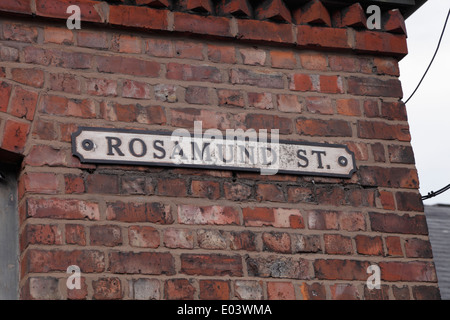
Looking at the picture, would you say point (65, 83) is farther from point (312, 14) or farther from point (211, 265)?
point (312, 14)

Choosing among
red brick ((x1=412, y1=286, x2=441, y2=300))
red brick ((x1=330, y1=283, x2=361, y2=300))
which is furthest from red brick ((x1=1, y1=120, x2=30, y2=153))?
red brick ((x1=412, y1=286, x2=441, y2=300))

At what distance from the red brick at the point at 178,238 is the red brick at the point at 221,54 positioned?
0.84 meters

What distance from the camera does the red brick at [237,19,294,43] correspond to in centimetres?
377

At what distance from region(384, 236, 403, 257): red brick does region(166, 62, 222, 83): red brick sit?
1.04 meters

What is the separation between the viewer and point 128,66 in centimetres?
356

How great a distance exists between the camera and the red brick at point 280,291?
3342mm

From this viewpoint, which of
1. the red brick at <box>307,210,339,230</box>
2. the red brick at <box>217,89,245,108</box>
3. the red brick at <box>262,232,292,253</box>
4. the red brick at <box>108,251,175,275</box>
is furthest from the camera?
the red brick at <box>217,89,245,108</box>

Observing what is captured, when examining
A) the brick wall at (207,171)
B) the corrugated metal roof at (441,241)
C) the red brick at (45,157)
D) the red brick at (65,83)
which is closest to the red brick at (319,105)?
the brick wall at (207,171)

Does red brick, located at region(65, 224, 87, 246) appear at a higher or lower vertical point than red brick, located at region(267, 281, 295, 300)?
higher

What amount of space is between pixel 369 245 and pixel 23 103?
1.60m

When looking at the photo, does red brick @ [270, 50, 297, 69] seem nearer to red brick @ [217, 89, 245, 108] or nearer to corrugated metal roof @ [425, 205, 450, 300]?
red brick @ [217, 89, 245, 108]

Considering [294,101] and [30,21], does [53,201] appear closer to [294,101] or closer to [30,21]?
[30,21]

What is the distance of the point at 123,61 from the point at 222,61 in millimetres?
459

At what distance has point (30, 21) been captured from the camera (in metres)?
3.51
